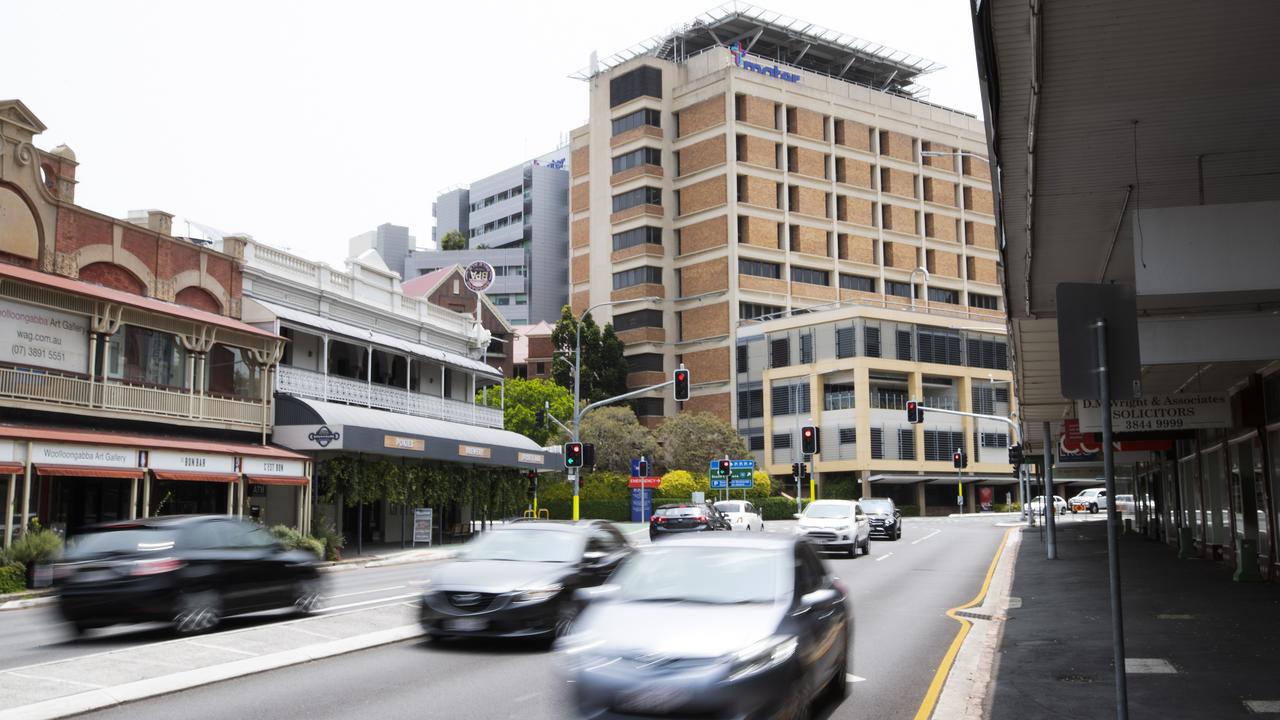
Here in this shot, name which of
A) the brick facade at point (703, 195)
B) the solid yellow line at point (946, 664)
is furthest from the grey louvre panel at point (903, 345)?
the solid yellow line at point (946, 664)

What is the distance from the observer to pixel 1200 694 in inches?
378

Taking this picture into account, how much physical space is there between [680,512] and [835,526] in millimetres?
7100

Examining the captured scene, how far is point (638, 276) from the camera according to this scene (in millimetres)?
88375

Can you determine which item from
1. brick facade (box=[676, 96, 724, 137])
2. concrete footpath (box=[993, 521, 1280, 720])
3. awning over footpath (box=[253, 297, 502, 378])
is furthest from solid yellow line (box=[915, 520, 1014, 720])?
brick facade (box=[676, 96, 724, 137])

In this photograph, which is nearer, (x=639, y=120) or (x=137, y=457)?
(x=137, y=457)

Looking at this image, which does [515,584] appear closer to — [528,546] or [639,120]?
[528,546]

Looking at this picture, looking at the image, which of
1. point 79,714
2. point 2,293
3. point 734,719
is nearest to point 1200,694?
point 734,719

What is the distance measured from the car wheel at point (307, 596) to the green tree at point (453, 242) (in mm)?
127225

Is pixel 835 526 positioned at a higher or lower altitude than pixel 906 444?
lower

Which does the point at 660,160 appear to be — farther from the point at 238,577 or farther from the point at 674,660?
the point at 674,660

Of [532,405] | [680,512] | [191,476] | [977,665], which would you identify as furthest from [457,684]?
[532,405]

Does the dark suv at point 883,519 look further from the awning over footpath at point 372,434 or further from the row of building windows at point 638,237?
the row of building windows at point 638,237

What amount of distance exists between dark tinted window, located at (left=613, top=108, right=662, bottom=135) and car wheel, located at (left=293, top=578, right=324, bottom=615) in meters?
75.9

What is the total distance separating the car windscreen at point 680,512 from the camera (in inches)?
1433
